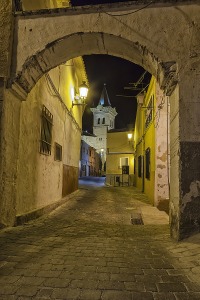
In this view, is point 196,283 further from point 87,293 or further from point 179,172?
point 179,172

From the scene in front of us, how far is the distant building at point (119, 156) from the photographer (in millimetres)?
26578

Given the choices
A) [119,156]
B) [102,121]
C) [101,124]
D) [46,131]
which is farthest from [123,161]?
[102,121]

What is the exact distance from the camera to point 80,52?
597 centimetres

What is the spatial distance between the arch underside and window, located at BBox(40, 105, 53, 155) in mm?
1811

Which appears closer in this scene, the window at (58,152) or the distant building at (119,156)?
the window at (58,152)

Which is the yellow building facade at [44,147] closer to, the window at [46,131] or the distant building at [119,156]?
the window at [46,131]

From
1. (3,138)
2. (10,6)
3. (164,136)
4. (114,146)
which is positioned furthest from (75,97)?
(114,146)

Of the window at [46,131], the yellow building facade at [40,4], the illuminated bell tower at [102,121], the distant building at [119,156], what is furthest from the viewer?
the illuminated bell tower at [102,121]

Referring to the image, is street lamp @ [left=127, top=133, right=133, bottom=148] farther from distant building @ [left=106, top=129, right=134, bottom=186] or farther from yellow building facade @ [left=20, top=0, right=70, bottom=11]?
yellow building facade @ [left=20, top=0, right=70, bottom=11]

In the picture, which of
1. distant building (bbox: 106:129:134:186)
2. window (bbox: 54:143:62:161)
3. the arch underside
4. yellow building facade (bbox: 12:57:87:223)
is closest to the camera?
the arch underside

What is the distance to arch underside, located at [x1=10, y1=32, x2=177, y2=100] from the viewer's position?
5161 millimetres

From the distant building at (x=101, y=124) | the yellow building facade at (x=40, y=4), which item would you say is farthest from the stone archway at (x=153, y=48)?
the distant building at (x=101, y=124)

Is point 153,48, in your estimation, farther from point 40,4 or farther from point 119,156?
point 119,156

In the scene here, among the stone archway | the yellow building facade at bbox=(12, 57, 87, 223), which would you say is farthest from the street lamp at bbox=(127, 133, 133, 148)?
the stone archway
